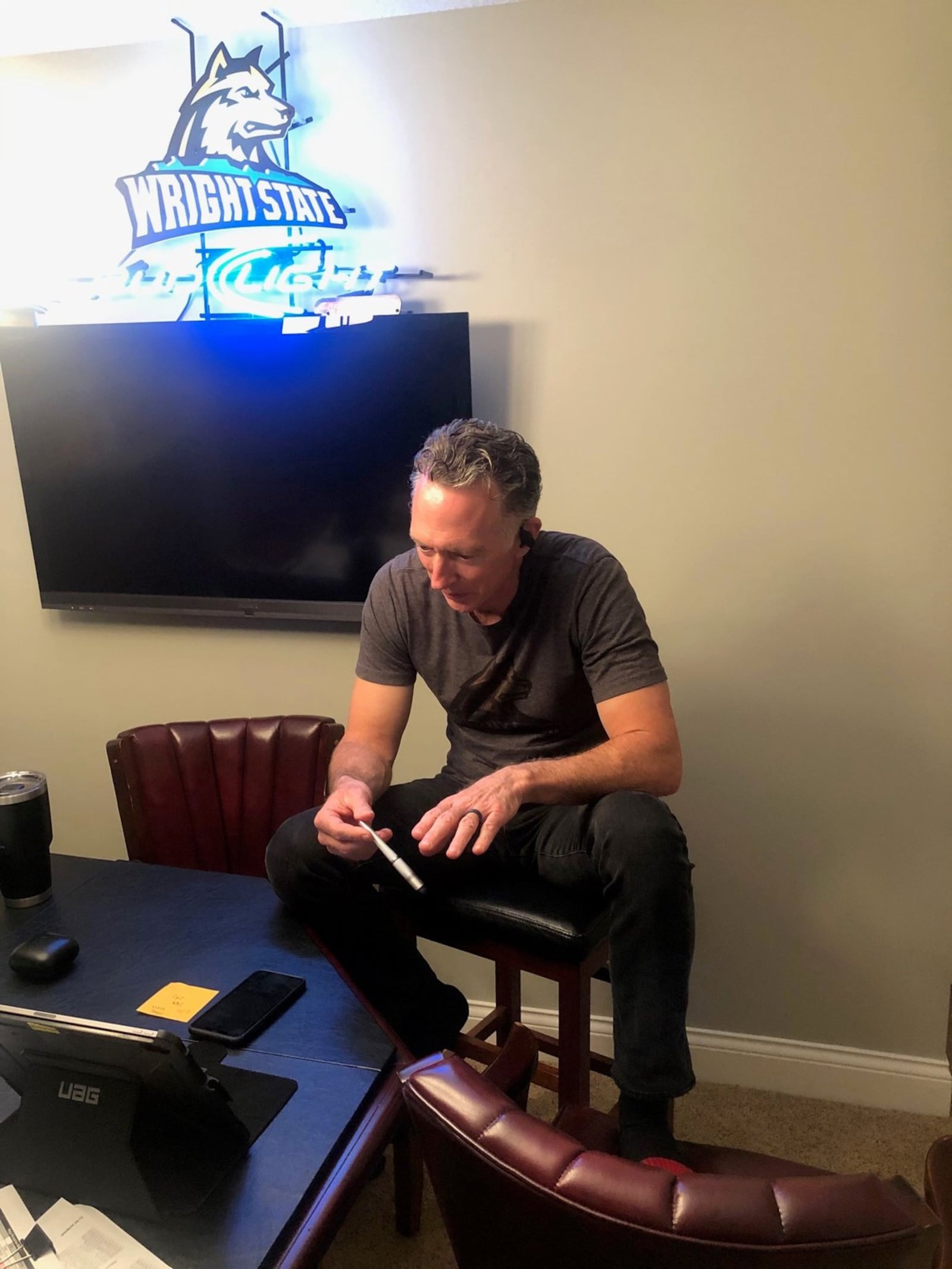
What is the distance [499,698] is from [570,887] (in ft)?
1.20

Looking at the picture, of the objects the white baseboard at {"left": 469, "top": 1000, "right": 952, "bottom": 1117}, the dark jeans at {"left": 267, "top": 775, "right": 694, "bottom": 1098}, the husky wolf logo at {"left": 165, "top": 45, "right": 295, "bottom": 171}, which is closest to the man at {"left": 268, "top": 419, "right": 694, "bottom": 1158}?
the dark jeans at {"left": 267, "top": 775, "right": 694, "bottom": 1098}

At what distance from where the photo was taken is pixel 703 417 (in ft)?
6.53

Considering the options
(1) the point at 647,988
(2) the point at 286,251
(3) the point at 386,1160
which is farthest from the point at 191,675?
(1) the point at 647,988

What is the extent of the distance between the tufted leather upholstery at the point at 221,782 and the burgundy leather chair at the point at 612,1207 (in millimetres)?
1240

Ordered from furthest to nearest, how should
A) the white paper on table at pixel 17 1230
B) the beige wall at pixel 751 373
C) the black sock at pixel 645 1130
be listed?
the beige wall at pixel 751 373 < the black sock at pixel 645 1130 < the white paper on table at pixel 17 1230

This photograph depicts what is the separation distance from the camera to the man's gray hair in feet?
5.03

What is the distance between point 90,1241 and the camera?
88 centimetres

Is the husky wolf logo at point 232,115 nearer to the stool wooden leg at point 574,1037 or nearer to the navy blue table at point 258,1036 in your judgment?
the navy blue table at point 258,1036

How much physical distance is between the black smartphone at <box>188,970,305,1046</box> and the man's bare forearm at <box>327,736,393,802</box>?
1.32 ft

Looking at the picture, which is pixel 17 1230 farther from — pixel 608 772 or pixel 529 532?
pixel 529 532

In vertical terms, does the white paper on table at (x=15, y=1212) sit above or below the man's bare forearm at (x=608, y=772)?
below

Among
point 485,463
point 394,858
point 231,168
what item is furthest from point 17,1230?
point 231,168

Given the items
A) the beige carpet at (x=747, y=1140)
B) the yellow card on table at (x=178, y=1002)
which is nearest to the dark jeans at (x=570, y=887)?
the yellow card on table at (x=178, y=1002)

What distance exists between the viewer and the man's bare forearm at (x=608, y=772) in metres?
1.47
